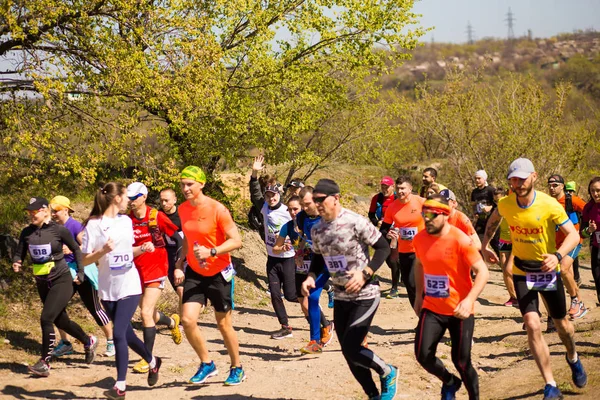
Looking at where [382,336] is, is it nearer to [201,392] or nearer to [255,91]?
[201,392]

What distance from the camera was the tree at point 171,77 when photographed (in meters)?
11.5

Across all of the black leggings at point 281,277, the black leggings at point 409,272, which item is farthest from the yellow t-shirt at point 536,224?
the black leggings at point 281,277

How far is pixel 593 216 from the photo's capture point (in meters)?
9.80

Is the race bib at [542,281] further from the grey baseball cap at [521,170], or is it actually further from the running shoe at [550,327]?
the running shoe at [550,327]

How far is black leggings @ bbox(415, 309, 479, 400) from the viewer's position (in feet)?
20.0

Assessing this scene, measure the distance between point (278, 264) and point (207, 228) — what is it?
3.08m

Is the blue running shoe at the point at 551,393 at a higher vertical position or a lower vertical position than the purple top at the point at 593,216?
lower

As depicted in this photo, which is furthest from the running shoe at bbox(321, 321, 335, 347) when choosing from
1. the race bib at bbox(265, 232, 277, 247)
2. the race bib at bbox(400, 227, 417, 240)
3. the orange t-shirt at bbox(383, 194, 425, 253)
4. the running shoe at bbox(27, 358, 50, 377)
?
the running shoe at bbox(27, 358, 50, 377)

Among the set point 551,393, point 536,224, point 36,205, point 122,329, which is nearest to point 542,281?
point 536,224

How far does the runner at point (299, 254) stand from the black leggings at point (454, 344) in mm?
3003

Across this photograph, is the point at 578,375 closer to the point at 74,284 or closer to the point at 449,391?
the point at 449,391

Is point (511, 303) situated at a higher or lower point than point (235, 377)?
lower

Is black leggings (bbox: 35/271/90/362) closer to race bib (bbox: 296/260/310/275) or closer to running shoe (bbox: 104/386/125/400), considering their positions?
running shoe (bbox: 104/386/125/400)

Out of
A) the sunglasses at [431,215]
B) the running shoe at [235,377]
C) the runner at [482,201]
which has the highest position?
the sunglasses at [431,215]
